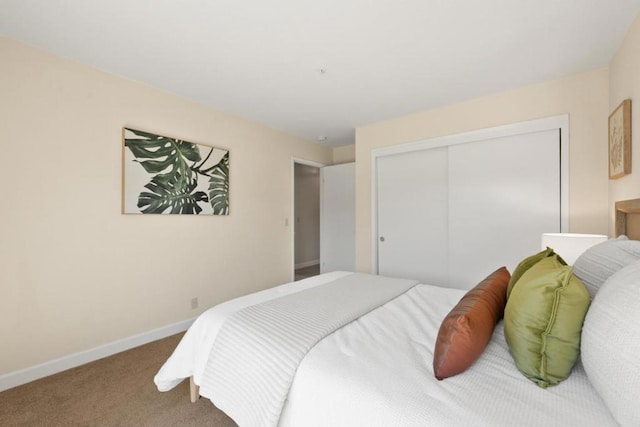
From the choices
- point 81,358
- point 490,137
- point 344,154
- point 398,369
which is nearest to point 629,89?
point 490,137

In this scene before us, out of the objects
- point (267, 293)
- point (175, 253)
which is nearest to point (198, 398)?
point (267, 293)

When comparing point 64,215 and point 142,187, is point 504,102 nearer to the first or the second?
point 142,187

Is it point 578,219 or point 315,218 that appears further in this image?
point 315,218

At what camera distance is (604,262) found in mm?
1088

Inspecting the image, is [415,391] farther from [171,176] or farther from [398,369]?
[171,176]

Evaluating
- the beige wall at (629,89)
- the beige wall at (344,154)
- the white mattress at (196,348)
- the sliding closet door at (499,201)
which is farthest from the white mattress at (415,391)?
the beige wall at (344,154)

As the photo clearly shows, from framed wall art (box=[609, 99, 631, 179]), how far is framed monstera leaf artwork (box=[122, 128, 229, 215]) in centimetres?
335

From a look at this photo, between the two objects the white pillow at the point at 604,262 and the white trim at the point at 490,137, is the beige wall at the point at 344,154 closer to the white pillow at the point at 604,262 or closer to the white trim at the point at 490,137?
the white trim at the point at 490,137

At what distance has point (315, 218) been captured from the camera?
629cm

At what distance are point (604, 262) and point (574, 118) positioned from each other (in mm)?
1945

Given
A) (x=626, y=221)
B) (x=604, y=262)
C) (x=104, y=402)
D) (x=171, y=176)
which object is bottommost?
(x=104, y=402)

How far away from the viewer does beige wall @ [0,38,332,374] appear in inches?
73.9

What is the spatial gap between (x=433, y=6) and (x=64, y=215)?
291 cm

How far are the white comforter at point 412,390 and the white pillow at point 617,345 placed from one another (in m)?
0.11
